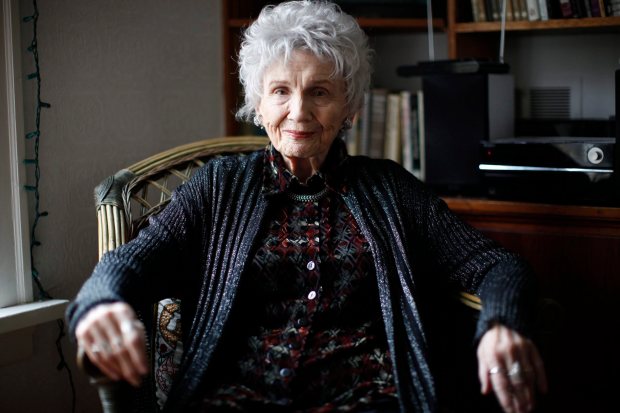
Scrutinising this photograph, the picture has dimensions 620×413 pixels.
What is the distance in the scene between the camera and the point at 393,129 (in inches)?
102

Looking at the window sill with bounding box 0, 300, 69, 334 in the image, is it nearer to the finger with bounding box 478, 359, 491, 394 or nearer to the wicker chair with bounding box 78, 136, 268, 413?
the wicker chair with bounding box 78, 136, 268, 413

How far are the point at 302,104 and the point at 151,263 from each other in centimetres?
44

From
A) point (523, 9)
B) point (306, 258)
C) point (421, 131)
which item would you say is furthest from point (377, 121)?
point (306, 258)

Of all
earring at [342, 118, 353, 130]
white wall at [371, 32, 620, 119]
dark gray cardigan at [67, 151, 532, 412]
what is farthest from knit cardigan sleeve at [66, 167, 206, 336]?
white wall at [371, 32, 620, 119]

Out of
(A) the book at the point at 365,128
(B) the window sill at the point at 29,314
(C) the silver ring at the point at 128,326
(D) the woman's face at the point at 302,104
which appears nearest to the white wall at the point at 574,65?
(A) the book at the point at 365,128

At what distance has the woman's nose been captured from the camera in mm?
1674

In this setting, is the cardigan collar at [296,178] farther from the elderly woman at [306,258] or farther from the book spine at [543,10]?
the book spine at [543,10]

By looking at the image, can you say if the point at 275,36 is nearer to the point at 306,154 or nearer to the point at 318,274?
the point at 306,154

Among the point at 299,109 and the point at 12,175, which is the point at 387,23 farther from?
the point at 12,175

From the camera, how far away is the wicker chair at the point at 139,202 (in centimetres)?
138

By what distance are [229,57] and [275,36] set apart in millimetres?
819

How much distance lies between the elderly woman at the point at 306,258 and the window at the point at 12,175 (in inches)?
15.9

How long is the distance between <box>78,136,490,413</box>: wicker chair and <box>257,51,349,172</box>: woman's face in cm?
33

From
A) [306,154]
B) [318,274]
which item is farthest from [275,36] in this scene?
[318,274]
